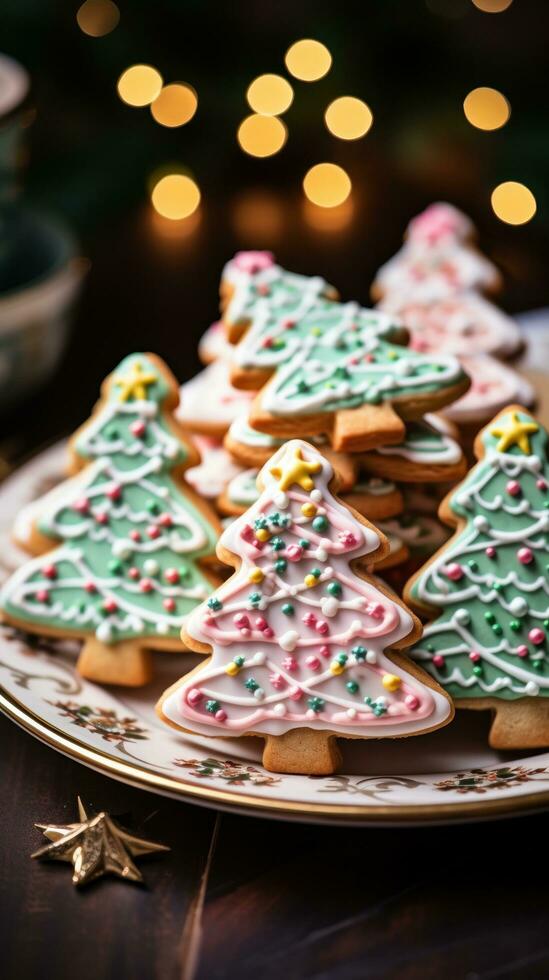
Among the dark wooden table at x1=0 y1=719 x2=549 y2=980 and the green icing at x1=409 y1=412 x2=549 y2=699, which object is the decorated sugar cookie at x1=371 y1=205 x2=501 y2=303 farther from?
the dark wooden table at x1=0 y1=719 x2=549 y2=980

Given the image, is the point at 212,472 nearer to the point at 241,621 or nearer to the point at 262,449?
the point at 262,449

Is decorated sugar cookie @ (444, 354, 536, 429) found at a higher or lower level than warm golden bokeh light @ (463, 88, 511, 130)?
lower

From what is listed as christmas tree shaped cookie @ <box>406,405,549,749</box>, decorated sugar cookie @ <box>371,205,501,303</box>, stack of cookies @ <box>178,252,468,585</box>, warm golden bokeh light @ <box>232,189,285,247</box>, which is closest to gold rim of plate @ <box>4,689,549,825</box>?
christmas tree shaped cookie @ <box>406,405,549,749</box>

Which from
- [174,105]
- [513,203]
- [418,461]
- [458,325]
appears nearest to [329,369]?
[418,461]

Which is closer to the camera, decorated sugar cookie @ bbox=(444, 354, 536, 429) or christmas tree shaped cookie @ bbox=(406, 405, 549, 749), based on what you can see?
christmas tree shaped cookie @ bbox=(406, 405, 549, 749)

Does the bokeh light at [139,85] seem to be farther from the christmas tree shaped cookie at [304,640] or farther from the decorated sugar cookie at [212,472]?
the christmas tree shaped cookie at [304,640]

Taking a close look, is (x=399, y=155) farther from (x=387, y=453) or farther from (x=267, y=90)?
(x=387, y=453)

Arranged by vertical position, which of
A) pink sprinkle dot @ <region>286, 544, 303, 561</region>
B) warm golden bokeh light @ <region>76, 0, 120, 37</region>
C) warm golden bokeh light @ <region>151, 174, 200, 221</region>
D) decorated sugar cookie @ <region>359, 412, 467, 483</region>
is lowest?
pink sprinkle dot @ <region>286, 544, 303, 561</region>
